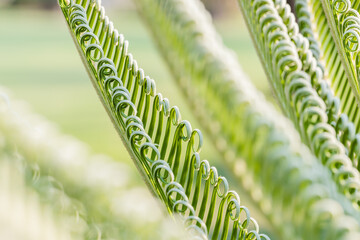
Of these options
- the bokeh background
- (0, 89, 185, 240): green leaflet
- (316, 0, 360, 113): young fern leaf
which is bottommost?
(0, 89, 185, 240): green leaflet

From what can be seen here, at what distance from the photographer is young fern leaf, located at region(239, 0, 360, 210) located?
2.34ft

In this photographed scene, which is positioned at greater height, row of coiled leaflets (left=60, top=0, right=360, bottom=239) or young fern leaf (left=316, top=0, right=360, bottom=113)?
young fern leaf (left=316, top=0, right=360, bottom=113)

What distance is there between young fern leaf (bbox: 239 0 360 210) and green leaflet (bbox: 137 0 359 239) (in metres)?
0.04

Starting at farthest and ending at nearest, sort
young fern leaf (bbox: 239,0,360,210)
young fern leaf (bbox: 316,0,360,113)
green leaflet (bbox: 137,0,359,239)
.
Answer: young fern leaf (bbox: 316,0,360,113)
young fern leaf (bbox: 239,0,360,210)
green leaflet (bbox: 137,0,359,239)

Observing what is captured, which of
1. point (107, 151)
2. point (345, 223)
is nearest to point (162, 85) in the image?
point (107, 151)

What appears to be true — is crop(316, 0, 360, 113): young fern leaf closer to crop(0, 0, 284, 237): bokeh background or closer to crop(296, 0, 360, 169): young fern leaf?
crop(296, 0, 360, 169): young fern leaf

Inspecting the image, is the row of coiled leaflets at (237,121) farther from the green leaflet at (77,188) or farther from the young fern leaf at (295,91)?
the green leaflet at (77,188)

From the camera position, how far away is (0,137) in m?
0.55

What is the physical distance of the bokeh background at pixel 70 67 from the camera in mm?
7117

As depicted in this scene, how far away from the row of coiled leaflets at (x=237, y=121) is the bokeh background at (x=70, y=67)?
0.18 m

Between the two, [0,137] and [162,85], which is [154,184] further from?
[162,85]

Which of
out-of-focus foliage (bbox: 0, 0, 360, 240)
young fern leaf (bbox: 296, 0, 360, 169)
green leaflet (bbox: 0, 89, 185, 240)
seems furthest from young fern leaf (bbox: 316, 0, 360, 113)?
green leaflet (bbox: 0, 89, 185, 240)

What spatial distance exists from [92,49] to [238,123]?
0.24 meters

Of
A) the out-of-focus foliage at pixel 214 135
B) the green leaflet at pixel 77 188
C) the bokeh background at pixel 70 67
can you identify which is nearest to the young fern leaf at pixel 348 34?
the out-of-focus foliage at pixel 214 135
